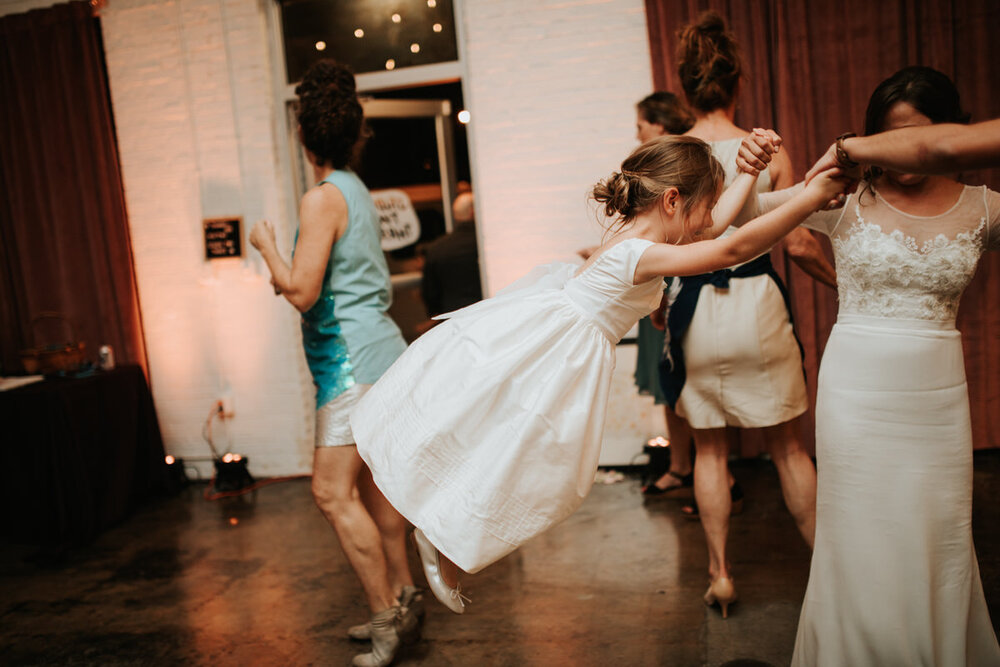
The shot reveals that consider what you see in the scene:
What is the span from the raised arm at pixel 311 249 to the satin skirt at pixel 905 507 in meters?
1.54

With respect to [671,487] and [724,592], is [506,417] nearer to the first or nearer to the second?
[724,592]

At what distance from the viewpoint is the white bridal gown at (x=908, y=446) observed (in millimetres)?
1740

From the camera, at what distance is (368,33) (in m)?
4.45

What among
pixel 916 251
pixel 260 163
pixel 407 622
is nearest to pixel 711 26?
pixel 916 251

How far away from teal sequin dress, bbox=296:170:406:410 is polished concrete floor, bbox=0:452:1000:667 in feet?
3.21

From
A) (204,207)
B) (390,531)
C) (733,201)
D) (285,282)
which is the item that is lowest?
(390,531)

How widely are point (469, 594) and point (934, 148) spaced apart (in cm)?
229

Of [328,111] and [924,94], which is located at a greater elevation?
[328,111]

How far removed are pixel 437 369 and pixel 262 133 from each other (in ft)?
10.5

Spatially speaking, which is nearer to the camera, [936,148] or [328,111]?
[936,148]

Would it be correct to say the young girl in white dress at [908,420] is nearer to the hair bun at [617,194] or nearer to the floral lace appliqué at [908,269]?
the floral lace appliqué at [908,269]

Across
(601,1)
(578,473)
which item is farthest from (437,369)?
(601,1)

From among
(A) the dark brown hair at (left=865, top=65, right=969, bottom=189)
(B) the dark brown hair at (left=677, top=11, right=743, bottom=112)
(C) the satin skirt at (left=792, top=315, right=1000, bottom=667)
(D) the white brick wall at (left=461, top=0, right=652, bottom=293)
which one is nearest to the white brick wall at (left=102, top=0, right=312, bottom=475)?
(D) the white brick wall at (left=461, top=0, right=652, bottom=293)

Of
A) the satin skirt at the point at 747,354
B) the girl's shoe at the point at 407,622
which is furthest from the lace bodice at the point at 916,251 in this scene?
the girl's shoe at the point at 407,622
